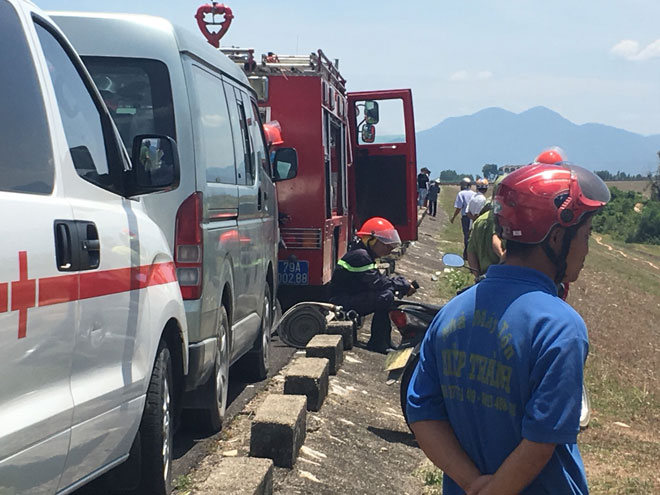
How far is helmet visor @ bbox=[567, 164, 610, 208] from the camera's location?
276 cm

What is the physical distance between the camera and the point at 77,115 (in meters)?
3.89

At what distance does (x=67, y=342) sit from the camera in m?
3.33

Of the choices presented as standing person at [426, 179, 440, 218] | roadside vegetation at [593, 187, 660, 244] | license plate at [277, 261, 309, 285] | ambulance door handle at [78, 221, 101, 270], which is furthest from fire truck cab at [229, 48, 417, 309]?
roadside vegetation at [593, 187, 660, 244]

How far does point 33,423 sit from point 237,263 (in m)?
4.02

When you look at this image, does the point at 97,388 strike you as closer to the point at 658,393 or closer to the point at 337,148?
the point at 658,393

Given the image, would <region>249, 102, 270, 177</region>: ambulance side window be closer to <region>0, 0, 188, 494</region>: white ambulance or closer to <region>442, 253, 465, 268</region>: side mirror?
<region>442, 253, 465, 268</region>: side mirror

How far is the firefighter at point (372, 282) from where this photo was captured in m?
9.66

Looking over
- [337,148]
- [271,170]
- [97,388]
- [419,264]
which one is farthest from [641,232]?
[97,388]

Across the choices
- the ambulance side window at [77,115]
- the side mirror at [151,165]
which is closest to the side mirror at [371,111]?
the side mirror at [151,165]

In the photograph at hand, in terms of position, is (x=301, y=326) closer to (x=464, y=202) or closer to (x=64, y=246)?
(x=64, y=246)

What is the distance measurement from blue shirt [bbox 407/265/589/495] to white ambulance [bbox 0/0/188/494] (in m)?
1.14

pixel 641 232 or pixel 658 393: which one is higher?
pixel 658 393

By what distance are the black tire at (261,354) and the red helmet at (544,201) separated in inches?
231

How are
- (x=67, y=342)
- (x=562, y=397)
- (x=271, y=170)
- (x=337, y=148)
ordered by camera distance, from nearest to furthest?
(x=562, y=397)
(x=67, y=342)
(x=271, y=170)
(x=337, y=148)
